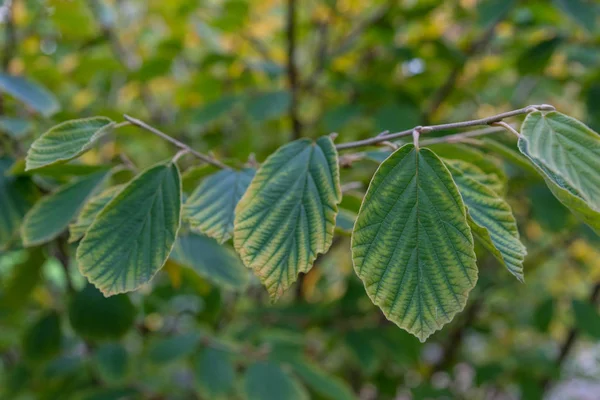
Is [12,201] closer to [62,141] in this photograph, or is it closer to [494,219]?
[62,141]

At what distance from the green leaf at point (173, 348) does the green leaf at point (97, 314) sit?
0.15m

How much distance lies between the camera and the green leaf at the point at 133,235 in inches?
23.8

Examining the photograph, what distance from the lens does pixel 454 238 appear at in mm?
519

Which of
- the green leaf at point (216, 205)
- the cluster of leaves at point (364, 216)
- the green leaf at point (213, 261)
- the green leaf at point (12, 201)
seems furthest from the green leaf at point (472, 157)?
the green leaf at point (12, 201)

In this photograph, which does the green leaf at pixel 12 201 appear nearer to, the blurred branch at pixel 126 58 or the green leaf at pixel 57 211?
the green leaf at pixel 57 211

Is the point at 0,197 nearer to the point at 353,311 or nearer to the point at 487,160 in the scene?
the point at 487,160

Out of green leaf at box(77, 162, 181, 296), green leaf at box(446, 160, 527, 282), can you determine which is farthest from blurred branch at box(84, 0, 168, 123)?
green leaf at box(446, 160, 527, 282)

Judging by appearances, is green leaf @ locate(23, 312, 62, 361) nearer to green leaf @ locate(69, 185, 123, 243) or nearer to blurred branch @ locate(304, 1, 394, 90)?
green leaf @ locate(69, 185, 123, 243)

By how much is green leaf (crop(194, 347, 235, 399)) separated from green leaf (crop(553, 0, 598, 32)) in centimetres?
111

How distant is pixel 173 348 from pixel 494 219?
916mm

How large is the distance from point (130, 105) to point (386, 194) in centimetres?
198

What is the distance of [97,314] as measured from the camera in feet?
3.78

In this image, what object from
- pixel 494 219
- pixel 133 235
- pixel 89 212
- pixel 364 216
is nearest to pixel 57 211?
pixel 89 212

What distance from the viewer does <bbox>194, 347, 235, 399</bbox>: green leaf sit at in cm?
122
